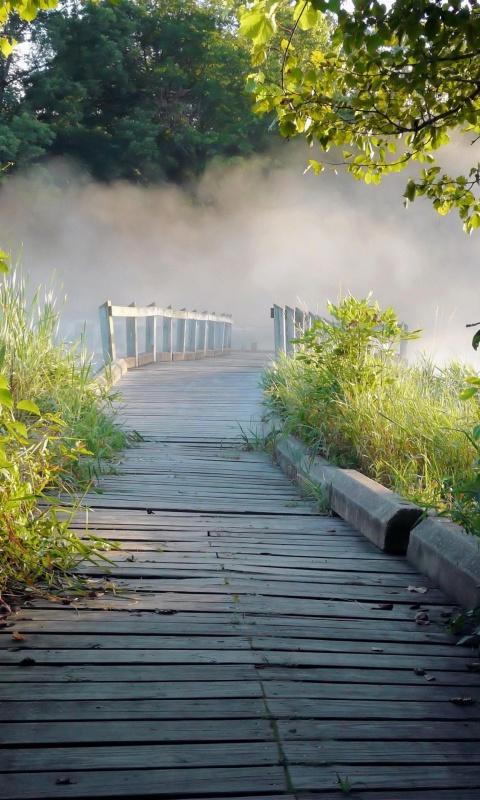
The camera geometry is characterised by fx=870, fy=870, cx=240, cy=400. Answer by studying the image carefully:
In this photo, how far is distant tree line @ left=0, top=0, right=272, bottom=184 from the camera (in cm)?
2944

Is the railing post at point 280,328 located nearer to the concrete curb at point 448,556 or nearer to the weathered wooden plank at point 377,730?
the concrete curb at point 448,556

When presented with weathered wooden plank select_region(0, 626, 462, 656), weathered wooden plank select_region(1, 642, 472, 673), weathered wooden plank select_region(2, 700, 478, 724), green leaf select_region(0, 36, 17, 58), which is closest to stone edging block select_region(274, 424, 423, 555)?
weathered wooden plank select_region(0, 626, 462, 656)

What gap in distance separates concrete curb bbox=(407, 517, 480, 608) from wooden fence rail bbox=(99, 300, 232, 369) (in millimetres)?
6508

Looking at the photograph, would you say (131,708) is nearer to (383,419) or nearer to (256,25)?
(256,25)

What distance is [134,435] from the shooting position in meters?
6.70

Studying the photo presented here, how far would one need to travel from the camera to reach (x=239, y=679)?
7.68 ft

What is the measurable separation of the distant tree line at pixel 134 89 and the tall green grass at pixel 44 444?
2323 cm

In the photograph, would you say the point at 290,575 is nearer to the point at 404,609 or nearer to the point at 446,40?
the point at 404,609

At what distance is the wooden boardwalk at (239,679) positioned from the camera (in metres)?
1.87

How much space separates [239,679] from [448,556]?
112cm

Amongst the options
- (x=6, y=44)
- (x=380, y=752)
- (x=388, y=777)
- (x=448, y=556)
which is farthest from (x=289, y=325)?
(x=388, y=777)

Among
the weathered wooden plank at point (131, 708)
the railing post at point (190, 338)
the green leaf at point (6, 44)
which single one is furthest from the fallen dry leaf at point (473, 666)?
the railing post at point (190, 338)

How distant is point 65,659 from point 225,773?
0.72m

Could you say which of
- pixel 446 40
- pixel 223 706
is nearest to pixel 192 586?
pixel 223 706
